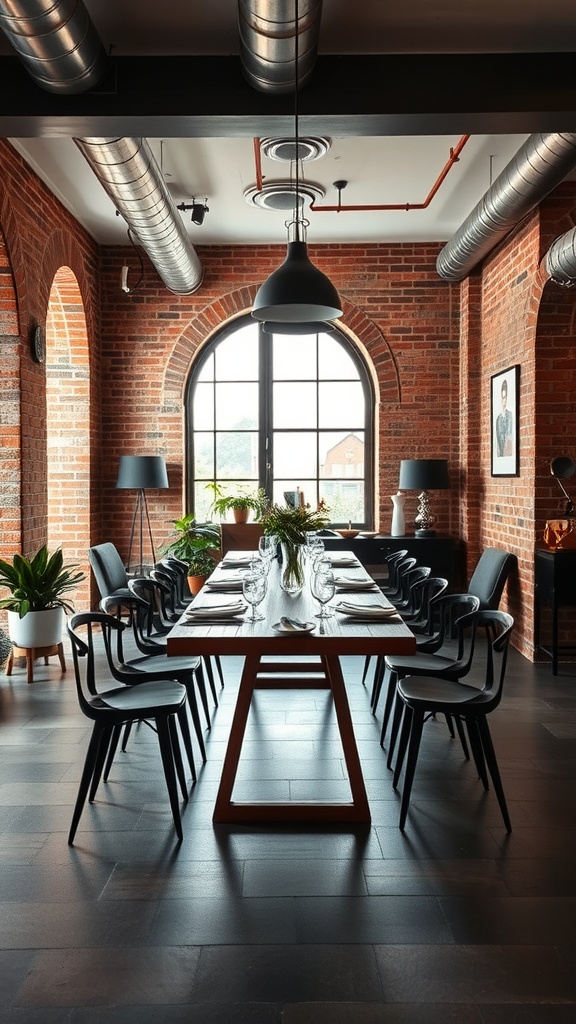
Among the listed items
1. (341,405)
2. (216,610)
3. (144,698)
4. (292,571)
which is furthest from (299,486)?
(144,698)

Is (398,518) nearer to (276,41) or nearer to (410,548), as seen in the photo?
(410,548)

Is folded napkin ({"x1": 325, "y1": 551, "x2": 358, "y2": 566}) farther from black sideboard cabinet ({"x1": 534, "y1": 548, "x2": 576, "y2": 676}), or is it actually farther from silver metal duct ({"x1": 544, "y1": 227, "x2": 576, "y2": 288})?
silver metal duct ({"x1": 544, "y1": 227, "x2": 576, "y2": 288})

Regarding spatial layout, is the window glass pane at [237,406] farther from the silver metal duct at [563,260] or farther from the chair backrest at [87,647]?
the chair backrest at [87,647]

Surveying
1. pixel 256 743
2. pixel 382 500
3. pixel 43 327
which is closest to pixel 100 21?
pixel 43 327

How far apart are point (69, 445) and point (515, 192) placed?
4.54 meters

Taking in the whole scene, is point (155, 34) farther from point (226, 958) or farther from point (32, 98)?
point (226, 958)

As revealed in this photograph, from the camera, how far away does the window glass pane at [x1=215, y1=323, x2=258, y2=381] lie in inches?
323

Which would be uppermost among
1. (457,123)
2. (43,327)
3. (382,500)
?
(457,123)

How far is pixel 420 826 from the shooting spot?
3242 mm

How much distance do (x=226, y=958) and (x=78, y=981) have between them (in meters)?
0.43

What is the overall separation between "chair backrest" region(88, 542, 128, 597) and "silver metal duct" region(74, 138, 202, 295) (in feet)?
7.77

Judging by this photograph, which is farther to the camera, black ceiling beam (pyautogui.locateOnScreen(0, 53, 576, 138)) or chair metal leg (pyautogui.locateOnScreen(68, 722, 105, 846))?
black ceiling beam (pyautogui.locateOnScreen(0, 53, 576, 138))

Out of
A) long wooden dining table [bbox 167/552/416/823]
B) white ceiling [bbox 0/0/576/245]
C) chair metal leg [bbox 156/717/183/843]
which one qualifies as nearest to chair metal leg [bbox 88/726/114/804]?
chair metal leg [bbox 156/717/183/843]

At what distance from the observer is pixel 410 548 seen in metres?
7.49
